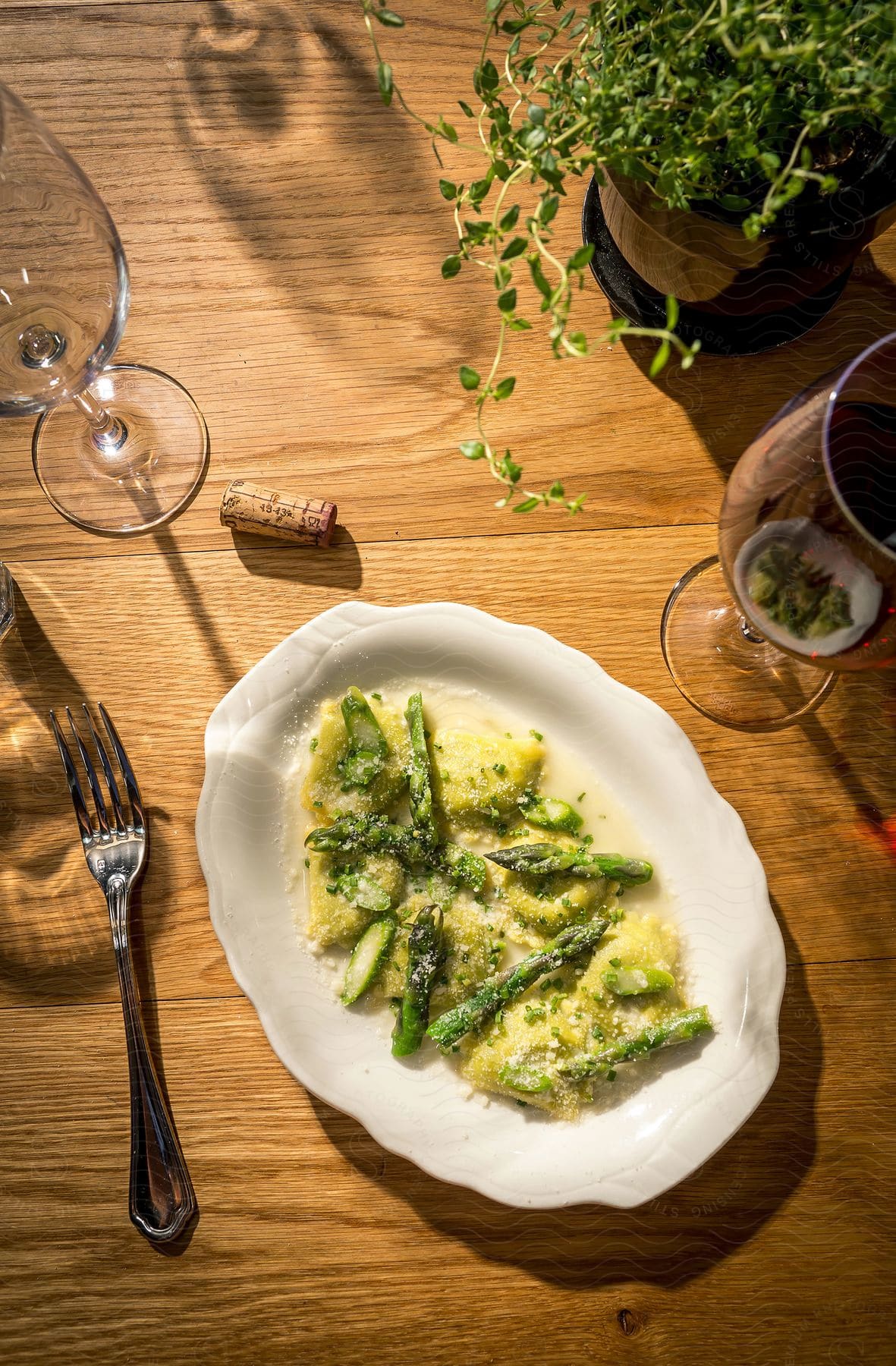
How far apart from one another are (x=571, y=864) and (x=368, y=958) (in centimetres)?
30

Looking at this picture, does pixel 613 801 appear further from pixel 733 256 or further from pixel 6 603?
pixel 6 603

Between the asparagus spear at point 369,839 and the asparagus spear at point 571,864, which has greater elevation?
the asparagus spear at point 571,864

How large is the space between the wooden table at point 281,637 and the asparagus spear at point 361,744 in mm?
172

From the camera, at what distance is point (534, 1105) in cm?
121

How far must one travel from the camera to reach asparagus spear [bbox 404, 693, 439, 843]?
4.05ft

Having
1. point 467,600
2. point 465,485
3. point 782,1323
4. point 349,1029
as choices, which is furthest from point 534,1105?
point 465,485

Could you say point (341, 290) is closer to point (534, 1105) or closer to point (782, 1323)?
point (534, 1105)

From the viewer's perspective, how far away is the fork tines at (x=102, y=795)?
4.19 feet

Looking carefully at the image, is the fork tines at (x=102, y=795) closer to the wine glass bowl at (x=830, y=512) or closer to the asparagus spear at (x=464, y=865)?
the asparagus spear at (x=464, y=865)

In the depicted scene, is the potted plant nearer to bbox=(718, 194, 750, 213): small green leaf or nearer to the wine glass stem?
bbox=(718, 194, 750, 213): small green leaf

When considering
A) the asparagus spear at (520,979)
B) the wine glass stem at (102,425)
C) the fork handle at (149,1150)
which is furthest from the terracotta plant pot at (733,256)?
the fork handle at (149,1150)

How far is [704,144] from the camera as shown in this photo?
948 millimetres

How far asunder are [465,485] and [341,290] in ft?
1.14

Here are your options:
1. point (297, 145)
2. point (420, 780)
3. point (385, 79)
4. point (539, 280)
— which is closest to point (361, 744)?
point (420, 780)
